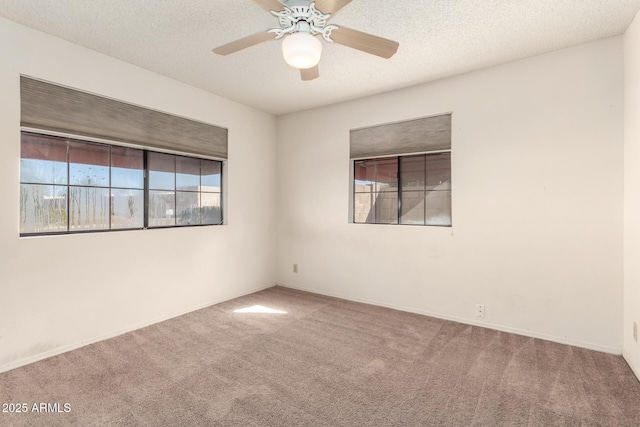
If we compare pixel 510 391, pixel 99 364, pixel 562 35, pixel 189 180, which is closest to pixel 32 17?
pixel 189 180

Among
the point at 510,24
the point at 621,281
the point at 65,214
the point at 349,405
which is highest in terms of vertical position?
the point at 510,24

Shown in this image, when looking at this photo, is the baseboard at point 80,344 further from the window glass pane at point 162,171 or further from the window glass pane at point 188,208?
the window glass pane at point 162,171

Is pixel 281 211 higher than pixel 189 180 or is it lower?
lower

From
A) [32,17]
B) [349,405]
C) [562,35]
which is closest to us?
[349,405]

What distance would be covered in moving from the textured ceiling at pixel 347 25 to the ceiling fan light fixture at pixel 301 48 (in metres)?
0.61

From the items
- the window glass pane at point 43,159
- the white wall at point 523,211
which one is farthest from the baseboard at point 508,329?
the window glass pane at point 43,159

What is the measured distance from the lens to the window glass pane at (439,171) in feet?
11.6

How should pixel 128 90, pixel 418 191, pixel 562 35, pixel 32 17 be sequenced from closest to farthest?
pixel 32 17 < pixel 562 35 < pixel 128 90 < pixel 418 191

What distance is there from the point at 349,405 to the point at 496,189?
244 centimetres

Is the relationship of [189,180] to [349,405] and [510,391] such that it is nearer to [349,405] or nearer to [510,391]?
[349,405]

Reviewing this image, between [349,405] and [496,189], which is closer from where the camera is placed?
[349,405]

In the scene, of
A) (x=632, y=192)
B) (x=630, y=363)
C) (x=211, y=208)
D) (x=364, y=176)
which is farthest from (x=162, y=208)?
(x=630, y=363)

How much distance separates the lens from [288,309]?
377cm

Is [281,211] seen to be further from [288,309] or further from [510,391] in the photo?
[510,391]
